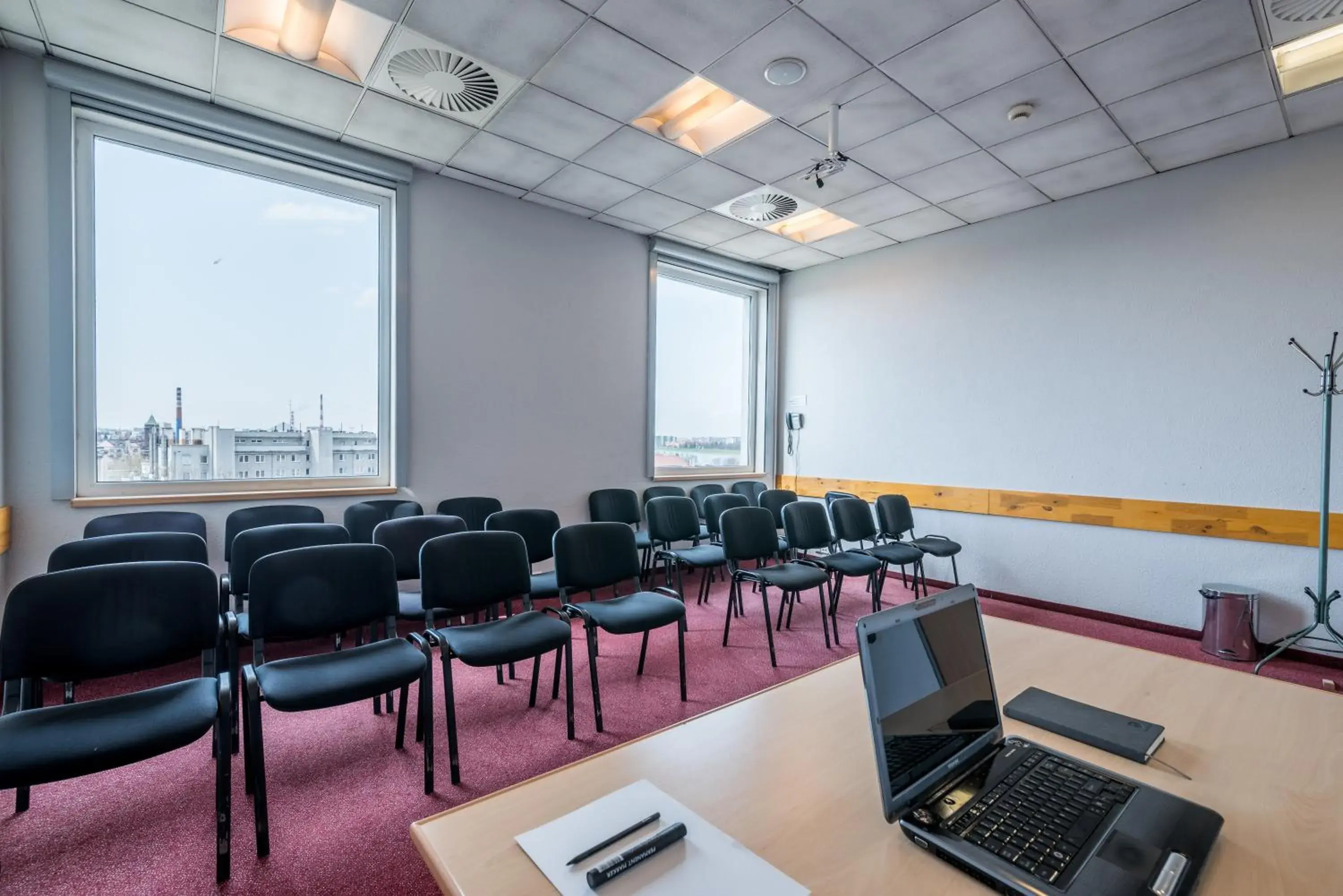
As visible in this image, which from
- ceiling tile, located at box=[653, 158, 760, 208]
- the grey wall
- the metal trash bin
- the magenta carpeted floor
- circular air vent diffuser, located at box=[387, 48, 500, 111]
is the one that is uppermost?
circular air vent diffuser, located at box=[387, 48, 500, 111]

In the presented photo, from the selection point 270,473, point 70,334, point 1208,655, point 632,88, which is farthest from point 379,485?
point 1208,655

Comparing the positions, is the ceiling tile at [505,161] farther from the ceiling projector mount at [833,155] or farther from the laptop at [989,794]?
the laptop at [989,794]

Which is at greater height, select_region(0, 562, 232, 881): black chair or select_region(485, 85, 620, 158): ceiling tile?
select_region(485, 85, 620, 158): ceiling tile

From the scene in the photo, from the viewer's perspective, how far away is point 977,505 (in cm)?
507

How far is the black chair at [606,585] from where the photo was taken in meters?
2.76

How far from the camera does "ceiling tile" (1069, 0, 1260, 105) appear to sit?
2.64 m

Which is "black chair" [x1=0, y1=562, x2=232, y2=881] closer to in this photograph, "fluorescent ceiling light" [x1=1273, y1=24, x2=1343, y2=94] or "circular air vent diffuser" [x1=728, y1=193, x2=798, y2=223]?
"circular air vent diffuser" [x1=728, y1=193, x2=798, y2=223]

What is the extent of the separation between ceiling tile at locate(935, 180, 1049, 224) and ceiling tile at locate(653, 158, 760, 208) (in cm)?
158

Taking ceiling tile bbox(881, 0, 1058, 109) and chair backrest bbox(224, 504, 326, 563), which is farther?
chair backrest bbox(224, 504, 326, 563)

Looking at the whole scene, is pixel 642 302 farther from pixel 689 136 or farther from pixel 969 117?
pixel 969 117

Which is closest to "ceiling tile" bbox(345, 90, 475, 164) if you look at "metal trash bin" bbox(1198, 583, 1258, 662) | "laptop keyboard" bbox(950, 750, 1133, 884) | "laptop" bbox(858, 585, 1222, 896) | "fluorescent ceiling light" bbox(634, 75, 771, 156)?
"fluorescent ceiling light" bbox(634, 75, 771, 156)

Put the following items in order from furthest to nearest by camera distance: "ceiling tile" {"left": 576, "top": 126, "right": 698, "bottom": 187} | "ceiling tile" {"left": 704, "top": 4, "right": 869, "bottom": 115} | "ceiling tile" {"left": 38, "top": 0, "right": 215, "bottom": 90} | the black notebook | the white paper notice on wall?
"ceiling tile" {"left": 576, "top": 126, "right": 698, "bottom": 187}, "ceiling tile" {"left": 704, "top": 4, "right": 869, "bottom": 115}, "ceiling tile" {"left": 38, "top": 0, "right": 215, "bottom": 90}, the black notebook, the white paper notice on wall

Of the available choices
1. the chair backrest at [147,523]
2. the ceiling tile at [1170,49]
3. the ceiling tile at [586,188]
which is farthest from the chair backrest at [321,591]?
the ceiling tile at [1170,49]

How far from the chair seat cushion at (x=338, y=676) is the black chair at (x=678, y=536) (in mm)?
2099
